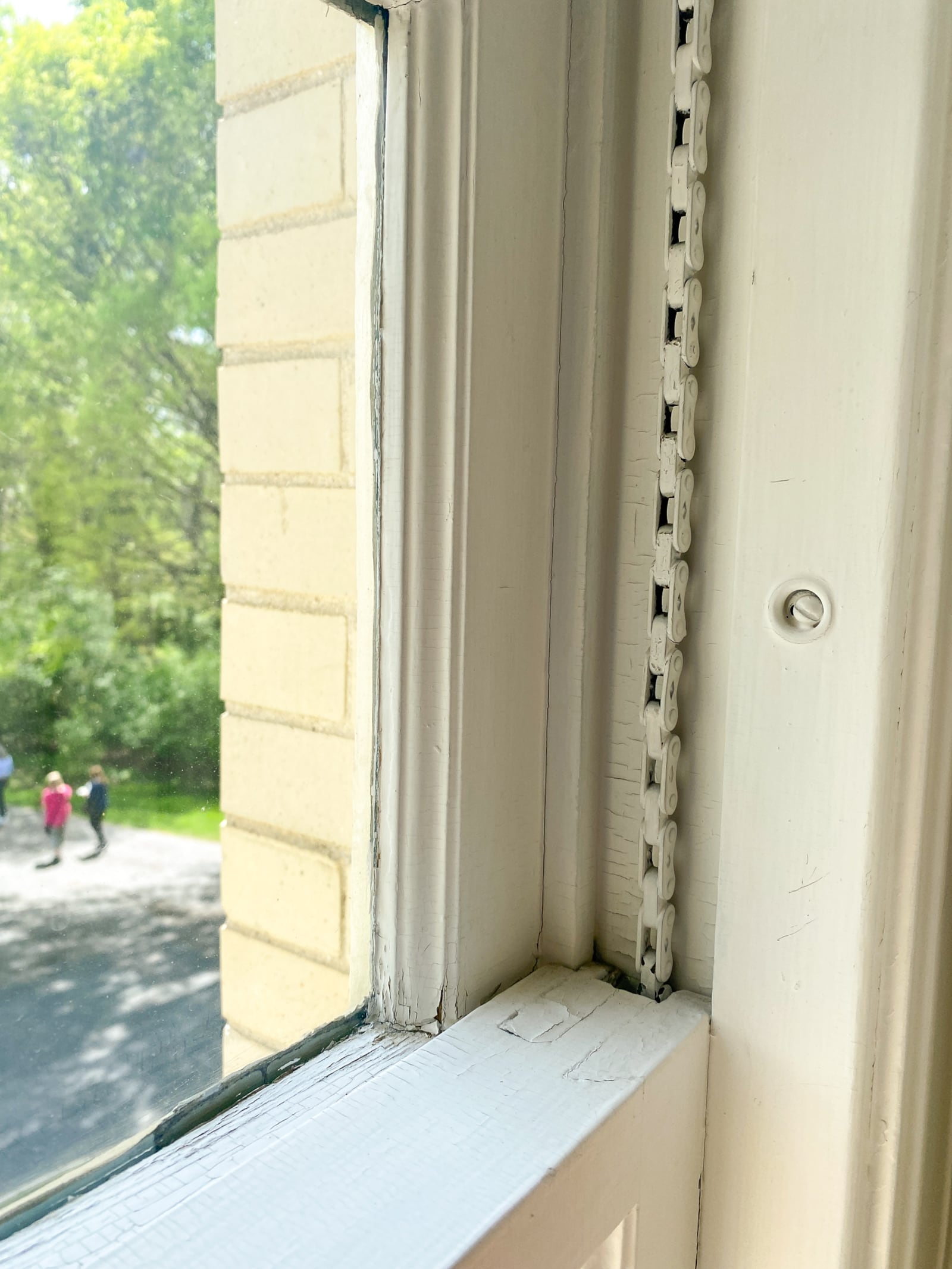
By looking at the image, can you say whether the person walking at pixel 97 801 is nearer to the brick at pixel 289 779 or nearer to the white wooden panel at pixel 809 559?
the brick at pixel 289 779

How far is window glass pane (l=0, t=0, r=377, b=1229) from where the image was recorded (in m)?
0.51

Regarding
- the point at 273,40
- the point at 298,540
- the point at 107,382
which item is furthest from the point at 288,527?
the point at 273,40

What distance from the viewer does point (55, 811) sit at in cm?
53

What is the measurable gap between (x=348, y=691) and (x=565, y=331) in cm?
33

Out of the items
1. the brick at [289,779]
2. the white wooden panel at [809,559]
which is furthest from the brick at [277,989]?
the white wooden panel at [809,559]

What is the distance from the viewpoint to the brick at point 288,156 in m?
0.70

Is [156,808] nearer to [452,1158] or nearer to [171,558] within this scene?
[171,558]

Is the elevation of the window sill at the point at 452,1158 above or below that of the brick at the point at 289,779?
below

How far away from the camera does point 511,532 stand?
656mm

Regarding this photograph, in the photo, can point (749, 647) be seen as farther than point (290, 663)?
No

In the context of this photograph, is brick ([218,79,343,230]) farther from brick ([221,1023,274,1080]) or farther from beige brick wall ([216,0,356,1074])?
brick ([221,1023,274,1080])

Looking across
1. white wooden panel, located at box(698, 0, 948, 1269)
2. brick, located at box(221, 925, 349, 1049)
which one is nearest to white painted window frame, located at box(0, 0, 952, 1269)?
white wooden panel, located at box(698, 0, 948, 1269)

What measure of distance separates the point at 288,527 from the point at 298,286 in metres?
0.20

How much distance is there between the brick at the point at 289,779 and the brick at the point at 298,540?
0.39 ft
